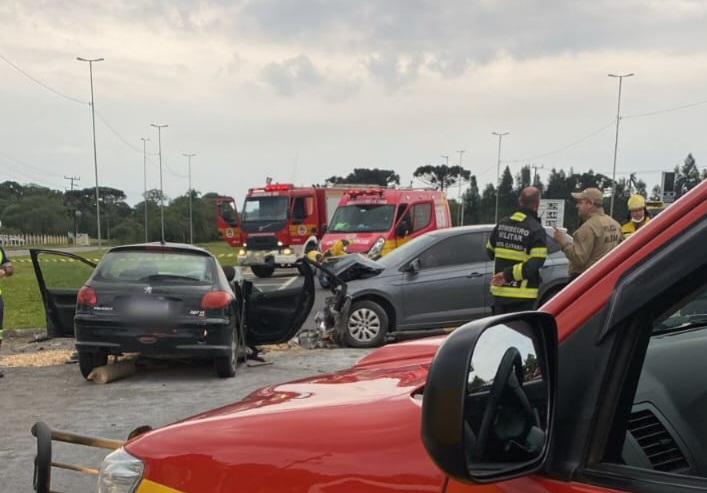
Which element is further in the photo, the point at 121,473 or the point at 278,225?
the point at 278,225

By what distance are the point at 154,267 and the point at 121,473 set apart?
5.42m

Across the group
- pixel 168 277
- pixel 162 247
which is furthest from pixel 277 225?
pixel 168 277

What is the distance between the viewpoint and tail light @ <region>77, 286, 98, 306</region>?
21.7 ft

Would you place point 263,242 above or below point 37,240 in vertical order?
above

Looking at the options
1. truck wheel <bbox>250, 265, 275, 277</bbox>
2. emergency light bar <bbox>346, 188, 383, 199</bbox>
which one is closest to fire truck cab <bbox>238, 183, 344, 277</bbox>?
truck wheel <bbox>250, 265, 275, 277</bbox>

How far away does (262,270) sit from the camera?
67.6ft

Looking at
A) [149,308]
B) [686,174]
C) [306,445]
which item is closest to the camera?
[306,445]

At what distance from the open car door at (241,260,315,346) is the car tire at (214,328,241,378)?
61 cm

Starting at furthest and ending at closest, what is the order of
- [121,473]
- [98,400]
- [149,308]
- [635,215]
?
[149,308], [635,215], [98,400], [121,473]

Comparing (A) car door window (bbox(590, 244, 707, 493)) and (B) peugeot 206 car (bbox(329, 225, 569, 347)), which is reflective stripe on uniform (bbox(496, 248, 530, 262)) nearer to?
(B) peugeot 206 car (bbox(329, 225, 569, 347))

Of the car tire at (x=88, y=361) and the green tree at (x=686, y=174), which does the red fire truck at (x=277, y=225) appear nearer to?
the car tire at (x=88, y=361)

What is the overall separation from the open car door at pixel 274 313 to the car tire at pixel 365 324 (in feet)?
4.13

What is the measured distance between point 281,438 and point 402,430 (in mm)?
305

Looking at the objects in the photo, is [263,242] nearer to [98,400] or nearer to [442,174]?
[98,400]
